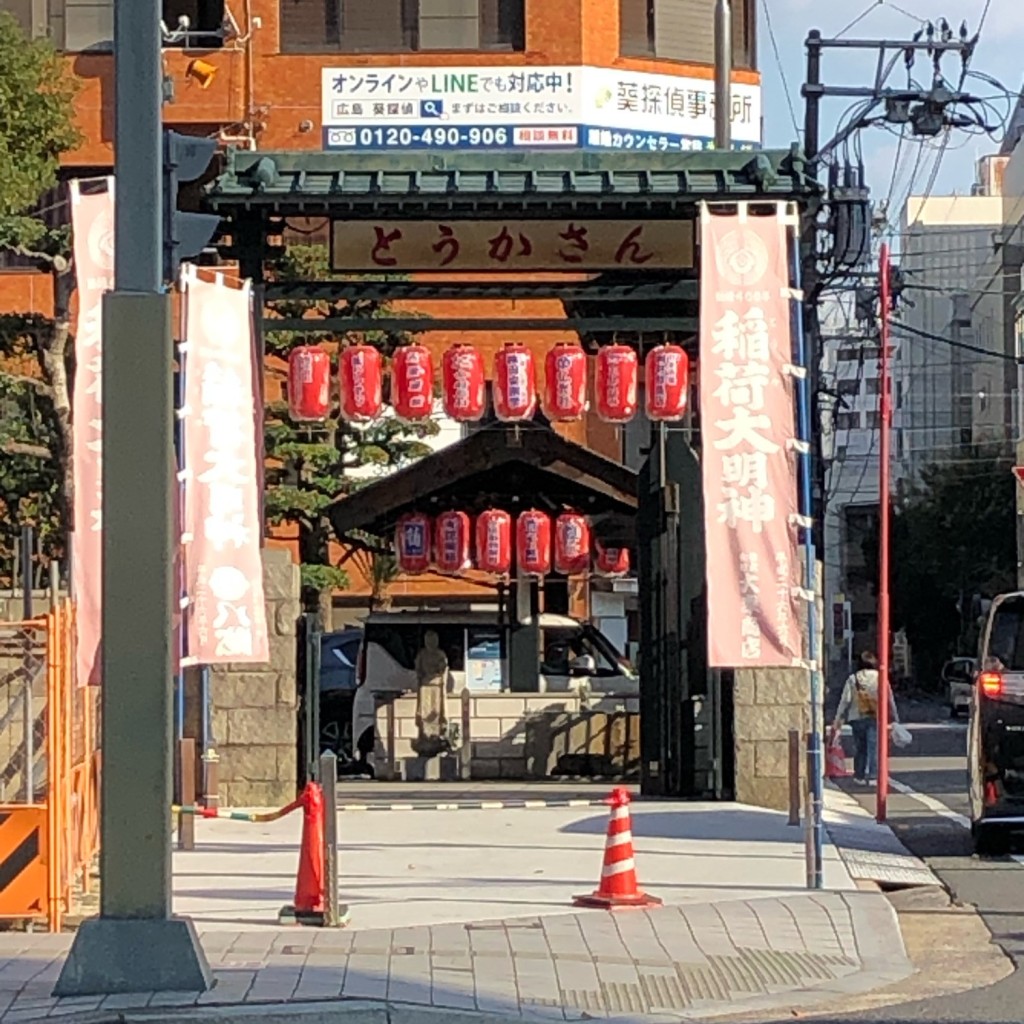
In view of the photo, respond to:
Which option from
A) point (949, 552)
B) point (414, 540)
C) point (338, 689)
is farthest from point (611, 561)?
point (949, 552)

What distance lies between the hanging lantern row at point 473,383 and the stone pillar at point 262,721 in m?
1.73

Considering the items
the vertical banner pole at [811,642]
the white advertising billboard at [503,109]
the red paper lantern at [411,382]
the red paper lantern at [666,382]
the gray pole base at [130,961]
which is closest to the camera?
the gray pole base at [130,961]

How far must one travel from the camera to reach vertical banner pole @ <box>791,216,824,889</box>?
12.6 meters

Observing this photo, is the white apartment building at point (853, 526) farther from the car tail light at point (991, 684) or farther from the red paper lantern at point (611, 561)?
the car tail light at point (991, 684)

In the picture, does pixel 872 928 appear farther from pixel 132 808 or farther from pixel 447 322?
pixel 447 322

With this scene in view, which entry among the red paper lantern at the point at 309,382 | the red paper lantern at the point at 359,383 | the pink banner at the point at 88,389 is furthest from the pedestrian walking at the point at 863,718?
the pink banner at the point at 88,389

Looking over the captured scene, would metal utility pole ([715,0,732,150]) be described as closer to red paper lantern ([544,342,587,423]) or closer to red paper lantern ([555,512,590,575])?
red paper lantern ([544,342,587,423])

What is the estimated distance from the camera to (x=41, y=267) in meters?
23.7

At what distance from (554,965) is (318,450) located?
62.4 ft

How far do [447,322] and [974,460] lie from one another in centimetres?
4159

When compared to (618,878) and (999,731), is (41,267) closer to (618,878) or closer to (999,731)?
(999,731)

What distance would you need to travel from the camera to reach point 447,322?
59.4ft

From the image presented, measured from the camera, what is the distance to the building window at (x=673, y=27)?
36438mm

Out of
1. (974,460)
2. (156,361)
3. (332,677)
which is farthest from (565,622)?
(974,460)
